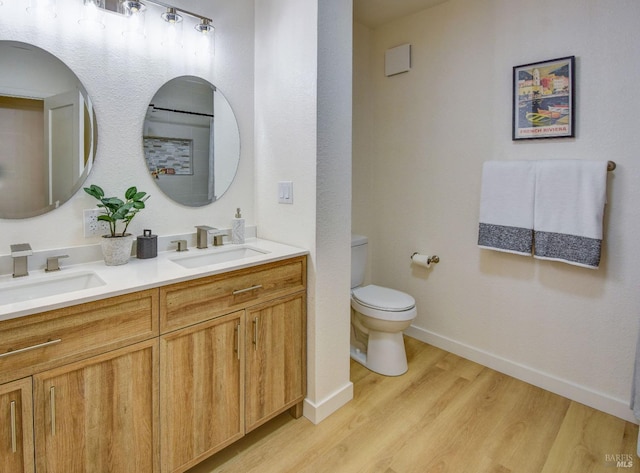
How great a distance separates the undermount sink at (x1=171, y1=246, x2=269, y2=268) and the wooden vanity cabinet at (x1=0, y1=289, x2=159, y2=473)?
46cm

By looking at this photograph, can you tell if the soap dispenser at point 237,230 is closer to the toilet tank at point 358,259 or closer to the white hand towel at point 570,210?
the toilet tank at point 358,259

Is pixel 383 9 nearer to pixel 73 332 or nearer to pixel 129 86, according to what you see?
pixel 129 86

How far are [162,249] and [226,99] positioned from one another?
0.88m

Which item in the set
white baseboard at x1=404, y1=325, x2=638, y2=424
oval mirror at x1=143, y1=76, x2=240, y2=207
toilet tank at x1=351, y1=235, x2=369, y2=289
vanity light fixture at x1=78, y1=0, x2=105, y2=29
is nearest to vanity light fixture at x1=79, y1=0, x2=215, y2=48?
vanity light fixture at x1=78, y1=0, x2=105, y2=29

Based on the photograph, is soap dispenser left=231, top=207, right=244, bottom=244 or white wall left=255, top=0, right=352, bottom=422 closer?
white wall left=255, top=0, right=352, bottom=422

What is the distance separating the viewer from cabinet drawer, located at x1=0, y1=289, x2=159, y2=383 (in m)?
1.03

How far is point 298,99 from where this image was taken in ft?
5.95

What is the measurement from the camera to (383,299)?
2.34m

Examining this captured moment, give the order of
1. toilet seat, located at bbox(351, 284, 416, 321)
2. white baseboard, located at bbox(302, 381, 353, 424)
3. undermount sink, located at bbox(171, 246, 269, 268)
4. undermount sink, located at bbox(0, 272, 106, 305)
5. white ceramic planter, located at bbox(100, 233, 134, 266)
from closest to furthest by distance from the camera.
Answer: undermount sink, located at bbox(0, 272, 106, 305), white ceramic planter, located at bbox(100, 233, 134, 266), undermount sink, located at bbox(171, 246, 269, 268), white baseboard, located at bbox(302, 381, 353, 424), toilet seat, located at bbox(351, 284, 416, 321)

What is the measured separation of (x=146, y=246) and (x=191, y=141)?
0.62 m

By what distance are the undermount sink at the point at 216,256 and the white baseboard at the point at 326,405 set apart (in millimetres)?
830

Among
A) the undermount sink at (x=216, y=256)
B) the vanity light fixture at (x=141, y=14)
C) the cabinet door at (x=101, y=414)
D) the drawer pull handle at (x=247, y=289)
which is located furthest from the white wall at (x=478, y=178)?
the cabinet door at (x=101, y=414)

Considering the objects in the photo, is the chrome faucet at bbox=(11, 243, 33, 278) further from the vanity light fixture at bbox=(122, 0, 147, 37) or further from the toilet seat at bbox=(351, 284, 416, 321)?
the toilet seat at bbox=(351, 284, 416, 321)

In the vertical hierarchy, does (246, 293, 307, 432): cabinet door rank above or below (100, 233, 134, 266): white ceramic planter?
below
